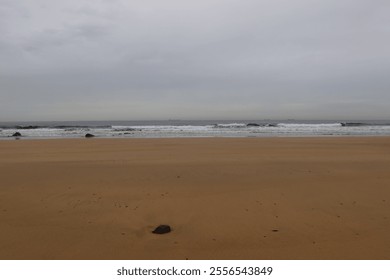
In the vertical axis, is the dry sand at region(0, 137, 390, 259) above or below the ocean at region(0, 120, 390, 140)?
below

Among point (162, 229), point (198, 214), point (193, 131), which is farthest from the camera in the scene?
point (193, 131)

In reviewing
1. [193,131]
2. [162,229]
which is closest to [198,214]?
[162,229]

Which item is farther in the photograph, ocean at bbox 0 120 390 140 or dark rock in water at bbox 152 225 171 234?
ocean at bbox 0 120 390 140

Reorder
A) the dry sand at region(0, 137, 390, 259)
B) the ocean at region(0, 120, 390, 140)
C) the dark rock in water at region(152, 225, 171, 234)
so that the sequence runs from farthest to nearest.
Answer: the ocean at region(0, 120, 390, 140) → the dark rock in water at region(152, 225, 171, 234) → the dry sand at region(0, 137, 390, 259)

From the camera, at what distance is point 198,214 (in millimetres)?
4723

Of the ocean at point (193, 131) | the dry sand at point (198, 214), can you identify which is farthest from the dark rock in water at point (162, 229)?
the ocean at point (193, 131)

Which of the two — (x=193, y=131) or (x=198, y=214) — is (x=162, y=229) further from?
(x=193, y=131)

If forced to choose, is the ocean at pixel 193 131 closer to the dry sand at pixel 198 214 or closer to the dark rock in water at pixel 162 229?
the dry sand at pixel 198 214

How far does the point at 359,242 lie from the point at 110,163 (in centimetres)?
776

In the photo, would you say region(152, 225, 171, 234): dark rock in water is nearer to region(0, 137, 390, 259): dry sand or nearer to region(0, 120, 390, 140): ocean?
region(0, 137, 390, 259): dry sand

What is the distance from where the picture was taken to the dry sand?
353cm

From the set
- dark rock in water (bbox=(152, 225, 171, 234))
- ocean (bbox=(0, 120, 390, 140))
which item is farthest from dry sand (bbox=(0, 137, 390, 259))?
ocean (bbox=(0, 120, 390, 140))

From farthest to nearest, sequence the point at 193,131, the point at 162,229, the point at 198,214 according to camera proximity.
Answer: the point at 193,131, the point at 198,214, the point at 162,229

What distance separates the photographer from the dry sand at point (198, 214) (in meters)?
3.53
